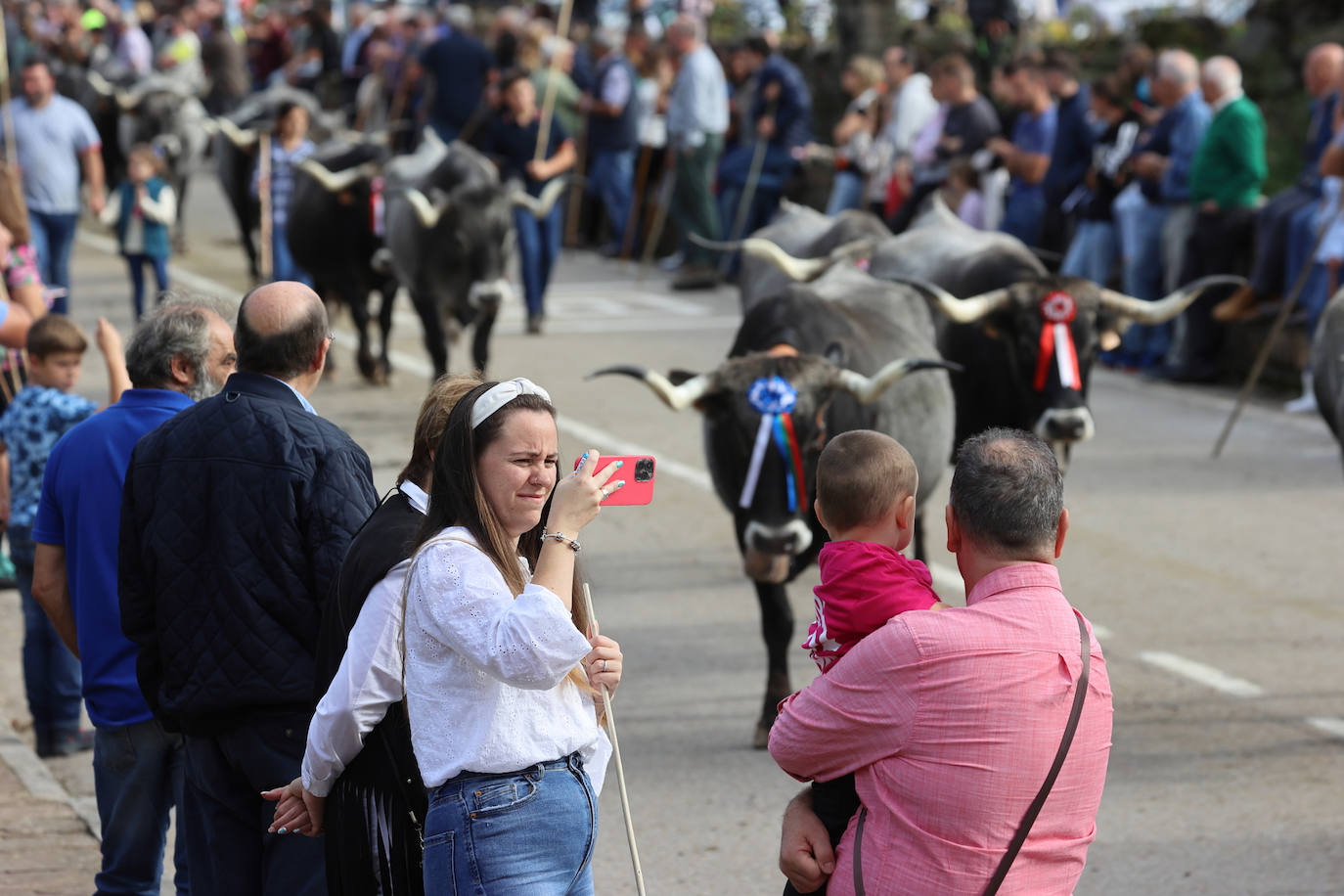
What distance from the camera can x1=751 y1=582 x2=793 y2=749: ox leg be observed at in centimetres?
655

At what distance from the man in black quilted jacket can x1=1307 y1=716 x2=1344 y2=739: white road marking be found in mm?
4474

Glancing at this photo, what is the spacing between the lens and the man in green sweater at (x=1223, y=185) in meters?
13.0

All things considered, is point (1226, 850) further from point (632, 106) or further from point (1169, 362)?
point (632, 106)

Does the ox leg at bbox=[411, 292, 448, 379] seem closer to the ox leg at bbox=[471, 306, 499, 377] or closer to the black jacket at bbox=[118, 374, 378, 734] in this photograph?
the ox leg at bbox=[471, 306, 499, 377]

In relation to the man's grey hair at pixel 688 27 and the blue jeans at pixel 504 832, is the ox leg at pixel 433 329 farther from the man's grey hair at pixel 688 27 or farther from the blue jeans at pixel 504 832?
the blue jeans at pixel 504 832

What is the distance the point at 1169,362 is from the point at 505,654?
1228 cm

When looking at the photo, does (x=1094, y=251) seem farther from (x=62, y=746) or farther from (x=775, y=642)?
(x=62, y=746)

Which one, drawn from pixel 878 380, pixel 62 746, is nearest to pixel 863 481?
pixel 878 380

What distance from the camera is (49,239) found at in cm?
1431

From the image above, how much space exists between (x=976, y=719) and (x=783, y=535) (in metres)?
3.52

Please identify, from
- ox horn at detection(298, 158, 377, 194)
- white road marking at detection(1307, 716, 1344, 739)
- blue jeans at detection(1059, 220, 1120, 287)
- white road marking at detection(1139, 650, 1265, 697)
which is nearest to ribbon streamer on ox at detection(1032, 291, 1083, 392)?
white road marking at detection(1139, 650, 1265, 697)

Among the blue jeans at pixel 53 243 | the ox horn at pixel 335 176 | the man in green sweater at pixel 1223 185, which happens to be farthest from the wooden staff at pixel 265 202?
the man in green sweater at pixel 1223 185

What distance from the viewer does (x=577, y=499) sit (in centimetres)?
303

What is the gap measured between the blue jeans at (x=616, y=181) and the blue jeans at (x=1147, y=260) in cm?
738
